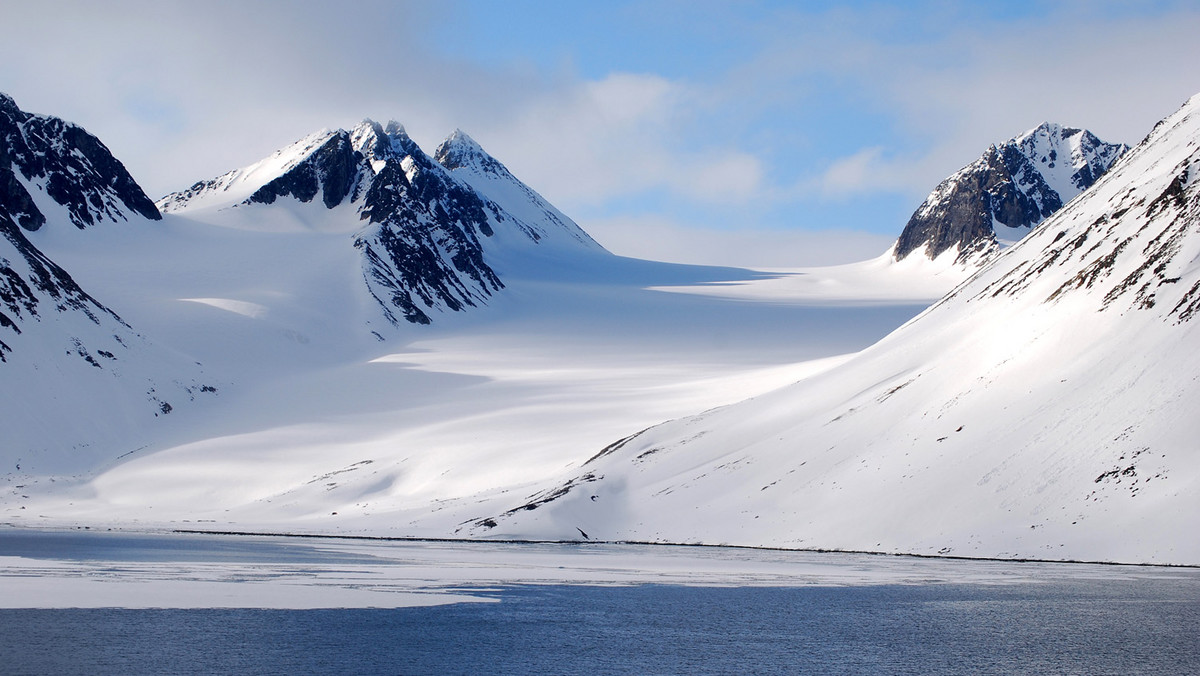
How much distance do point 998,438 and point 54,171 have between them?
A: 6561 inches

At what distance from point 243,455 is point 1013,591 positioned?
80.4 meters

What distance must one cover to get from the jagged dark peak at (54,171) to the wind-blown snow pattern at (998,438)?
123 m

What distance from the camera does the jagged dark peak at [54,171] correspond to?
16760cm

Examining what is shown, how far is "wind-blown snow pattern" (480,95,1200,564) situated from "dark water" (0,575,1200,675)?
1545cm

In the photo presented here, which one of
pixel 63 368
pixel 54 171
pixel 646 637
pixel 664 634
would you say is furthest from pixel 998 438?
pixel 54 171

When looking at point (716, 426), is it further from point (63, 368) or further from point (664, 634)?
point (63, 368)

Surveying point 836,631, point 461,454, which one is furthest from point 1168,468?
point 461,454

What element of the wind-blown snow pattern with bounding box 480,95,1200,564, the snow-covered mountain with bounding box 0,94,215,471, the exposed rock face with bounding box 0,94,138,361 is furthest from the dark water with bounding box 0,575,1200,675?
the exposed rock face with bounding box 0,94,138,361

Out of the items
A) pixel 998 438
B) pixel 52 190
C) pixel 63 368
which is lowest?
pixel 998 438

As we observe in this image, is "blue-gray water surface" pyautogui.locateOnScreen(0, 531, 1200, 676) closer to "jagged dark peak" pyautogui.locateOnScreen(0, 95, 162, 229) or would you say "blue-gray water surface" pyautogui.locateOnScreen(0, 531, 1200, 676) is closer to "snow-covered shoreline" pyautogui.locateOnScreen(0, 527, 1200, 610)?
"snow-covered shoreline" pyautogui.locateOnScreen(0, 527, 1200, 610)

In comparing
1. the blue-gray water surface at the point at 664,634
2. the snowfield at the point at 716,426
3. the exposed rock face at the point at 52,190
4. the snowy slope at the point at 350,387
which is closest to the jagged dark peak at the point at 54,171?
the exposed rock face at the point at 52,190

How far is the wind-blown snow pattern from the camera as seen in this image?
180 feet

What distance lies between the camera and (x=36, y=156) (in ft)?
588

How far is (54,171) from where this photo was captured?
180000 millimetres
